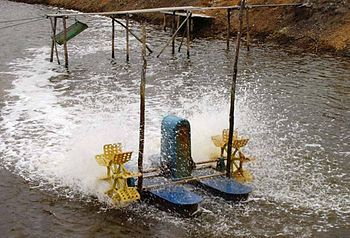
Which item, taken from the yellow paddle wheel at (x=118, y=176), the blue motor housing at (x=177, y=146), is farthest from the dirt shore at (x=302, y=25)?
the yellow paddle wheel at (x=118, y=176)

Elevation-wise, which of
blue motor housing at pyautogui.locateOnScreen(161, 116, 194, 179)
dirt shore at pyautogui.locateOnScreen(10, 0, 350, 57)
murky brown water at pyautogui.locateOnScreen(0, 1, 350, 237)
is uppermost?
dirt shore at pyautogui.locateOnScreen(10, 0, 350, 57)

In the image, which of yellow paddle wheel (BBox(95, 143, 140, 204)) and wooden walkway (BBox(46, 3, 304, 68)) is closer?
yellow paddle wheel (BBox(95, 143, 140, 204))

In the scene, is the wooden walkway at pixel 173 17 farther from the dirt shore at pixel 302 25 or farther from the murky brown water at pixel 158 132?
the murky brown water at pixel 158 132

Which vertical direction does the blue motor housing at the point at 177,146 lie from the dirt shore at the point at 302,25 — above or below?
below

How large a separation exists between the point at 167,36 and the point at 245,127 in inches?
704

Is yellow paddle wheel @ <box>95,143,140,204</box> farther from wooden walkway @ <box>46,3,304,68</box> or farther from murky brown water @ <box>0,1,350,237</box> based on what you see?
wooden walkway @ <box>46,3,304,68</box>

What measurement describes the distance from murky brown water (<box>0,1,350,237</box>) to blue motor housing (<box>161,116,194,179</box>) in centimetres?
79

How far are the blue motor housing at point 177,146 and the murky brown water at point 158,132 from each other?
79cm

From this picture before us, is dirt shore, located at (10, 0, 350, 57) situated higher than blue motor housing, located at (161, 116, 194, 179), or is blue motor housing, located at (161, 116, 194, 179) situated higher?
dirt shore, located at (10, 0, 350, 57)

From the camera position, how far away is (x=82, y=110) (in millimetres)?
18969

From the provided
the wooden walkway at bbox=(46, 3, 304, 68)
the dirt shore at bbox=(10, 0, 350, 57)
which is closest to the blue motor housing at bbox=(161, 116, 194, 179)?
the wooden walkway at bbox=(46, 3, 304, 68)

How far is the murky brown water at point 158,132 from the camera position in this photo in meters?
10.8

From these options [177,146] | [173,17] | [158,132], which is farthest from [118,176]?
[173,17]

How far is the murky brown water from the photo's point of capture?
1077 centimetres
